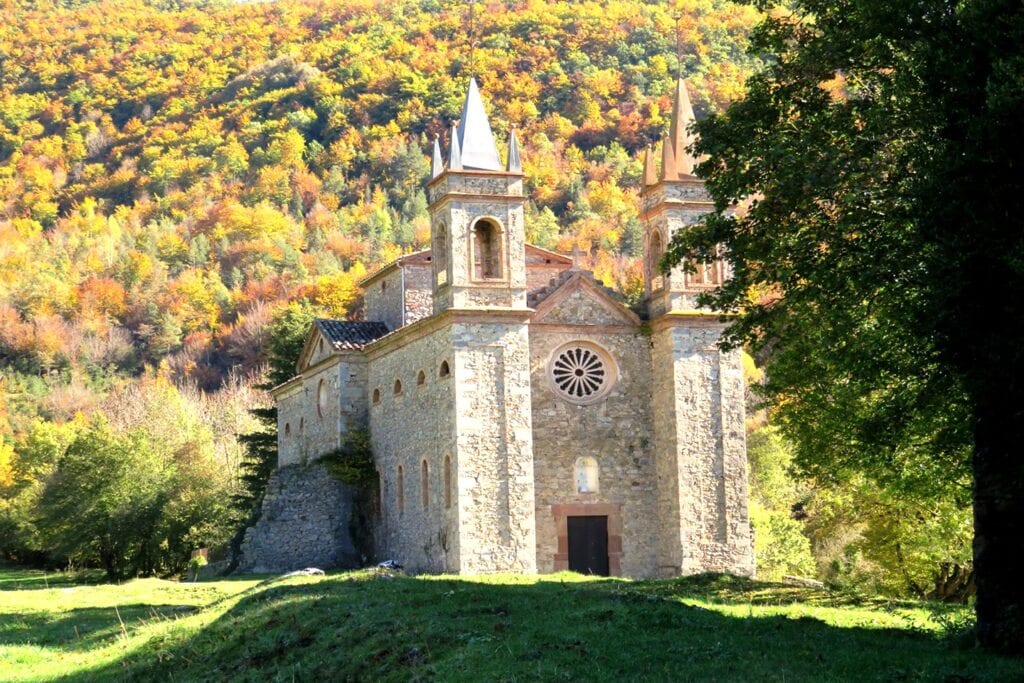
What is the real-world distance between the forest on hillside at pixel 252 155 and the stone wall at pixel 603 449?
164ft

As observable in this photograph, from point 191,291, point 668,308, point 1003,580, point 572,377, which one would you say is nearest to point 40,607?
point 572,377

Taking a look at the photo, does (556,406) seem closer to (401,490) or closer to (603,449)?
(603,449)

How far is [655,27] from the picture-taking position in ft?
406

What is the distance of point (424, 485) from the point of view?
37781mm

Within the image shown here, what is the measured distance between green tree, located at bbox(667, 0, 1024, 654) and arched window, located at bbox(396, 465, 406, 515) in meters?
14.0

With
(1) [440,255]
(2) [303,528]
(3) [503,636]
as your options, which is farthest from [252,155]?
(3) [503,636]

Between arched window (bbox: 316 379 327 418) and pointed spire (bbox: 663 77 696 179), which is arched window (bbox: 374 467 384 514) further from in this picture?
pointed spire (bbox: 663 77 696 179)

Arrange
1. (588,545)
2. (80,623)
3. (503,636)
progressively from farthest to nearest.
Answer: (588,545) < (80,623) < (503,636)

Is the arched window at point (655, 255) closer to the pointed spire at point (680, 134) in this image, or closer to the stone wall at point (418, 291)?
the pointed spire at point (680, 134)

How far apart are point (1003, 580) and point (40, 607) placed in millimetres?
23342

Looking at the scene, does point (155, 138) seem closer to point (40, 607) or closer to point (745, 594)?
point (40, 607)

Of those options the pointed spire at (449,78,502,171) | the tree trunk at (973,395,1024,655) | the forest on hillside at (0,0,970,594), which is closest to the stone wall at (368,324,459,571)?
the pointed spire at (449,78,502,171)

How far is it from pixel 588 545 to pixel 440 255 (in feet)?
28.8

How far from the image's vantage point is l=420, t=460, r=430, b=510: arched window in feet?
123
